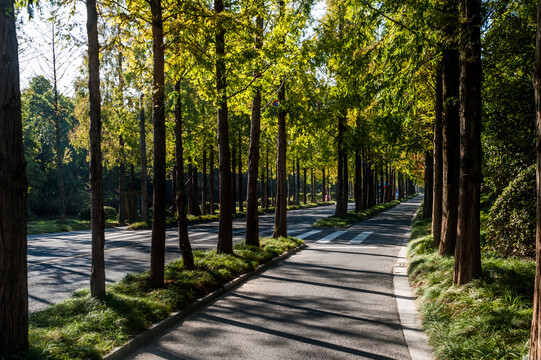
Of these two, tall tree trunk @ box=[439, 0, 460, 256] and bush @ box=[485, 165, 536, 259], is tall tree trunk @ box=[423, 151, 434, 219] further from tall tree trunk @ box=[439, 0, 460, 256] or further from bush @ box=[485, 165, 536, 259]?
bush @ box=[485, 165, 536, 259]

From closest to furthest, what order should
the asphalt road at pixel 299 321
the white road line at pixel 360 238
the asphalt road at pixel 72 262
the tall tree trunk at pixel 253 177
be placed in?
the asphalt road at pixel 299 321
the asphalt road at pixel 72 262
the tall tree trunk at pixel 253 177
the white road line at pixel 360 238

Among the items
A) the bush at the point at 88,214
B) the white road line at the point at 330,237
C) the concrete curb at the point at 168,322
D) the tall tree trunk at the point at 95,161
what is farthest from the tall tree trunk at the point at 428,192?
the bush at the point at 88,214

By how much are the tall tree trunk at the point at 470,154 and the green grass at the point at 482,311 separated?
1.30ft

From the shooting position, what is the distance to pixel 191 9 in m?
7.43

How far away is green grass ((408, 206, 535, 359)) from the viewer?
14.7ft

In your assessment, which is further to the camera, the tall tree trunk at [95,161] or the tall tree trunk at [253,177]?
the tall tree trunk at [253,177]

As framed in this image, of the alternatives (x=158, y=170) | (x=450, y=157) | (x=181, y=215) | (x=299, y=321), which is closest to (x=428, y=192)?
(x=450, y=157)

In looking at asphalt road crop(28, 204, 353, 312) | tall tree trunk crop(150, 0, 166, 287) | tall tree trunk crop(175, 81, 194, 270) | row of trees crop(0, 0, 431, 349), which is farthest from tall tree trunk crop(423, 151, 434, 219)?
tall tree trunk crop(150, 0, 166, 287)

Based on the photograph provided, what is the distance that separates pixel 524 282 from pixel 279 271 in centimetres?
584

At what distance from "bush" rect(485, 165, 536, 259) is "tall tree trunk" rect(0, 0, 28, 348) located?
29.0ft

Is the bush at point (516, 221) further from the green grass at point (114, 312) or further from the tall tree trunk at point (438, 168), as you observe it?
the green grass at point (114, 312)

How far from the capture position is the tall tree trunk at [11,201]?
13.5 ft

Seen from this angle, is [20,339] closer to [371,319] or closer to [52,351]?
[52,351]

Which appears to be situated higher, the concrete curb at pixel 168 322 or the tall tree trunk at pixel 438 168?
the tall tree trunk at pixel 438 168
